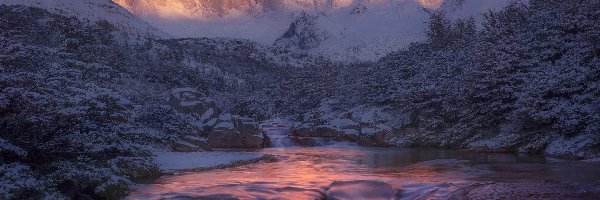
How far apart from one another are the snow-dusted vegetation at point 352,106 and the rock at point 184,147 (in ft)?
0.27

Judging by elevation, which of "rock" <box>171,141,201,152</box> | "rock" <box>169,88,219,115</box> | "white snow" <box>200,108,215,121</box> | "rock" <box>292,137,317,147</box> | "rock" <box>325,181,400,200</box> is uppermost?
"rock" <box>169,88,219,115</box>

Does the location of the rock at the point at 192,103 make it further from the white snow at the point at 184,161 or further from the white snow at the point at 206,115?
the white snow at the point at 184,161

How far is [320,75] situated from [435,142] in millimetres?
41246

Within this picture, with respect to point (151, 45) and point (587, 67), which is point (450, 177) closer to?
point (587, 67)

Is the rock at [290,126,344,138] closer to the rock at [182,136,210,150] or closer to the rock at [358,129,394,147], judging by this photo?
the rock at [358,129,394,147]

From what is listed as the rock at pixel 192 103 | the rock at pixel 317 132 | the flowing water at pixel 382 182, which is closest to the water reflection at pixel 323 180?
the flowing water at pixel 382 182

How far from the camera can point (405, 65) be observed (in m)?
52.9

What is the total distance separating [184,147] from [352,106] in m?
32.2

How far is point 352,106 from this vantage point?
57250mm

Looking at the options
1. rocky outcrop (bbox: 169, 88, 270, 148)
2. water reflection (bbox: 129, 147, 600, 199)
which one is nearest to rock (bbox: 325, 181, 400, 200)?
water reflection (bbox: 129, 147, 600, 199)

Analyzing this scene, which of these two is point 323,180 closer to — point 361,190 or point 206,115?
point 361,190

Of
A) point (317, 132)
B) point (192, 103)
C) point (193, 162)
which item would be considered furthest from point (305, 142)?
point (193, 162)

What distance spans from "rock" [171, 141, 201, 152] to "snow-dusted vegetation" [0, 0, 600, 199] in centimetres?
8

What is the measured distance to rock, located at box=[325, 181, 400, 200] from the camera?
1170 cm
